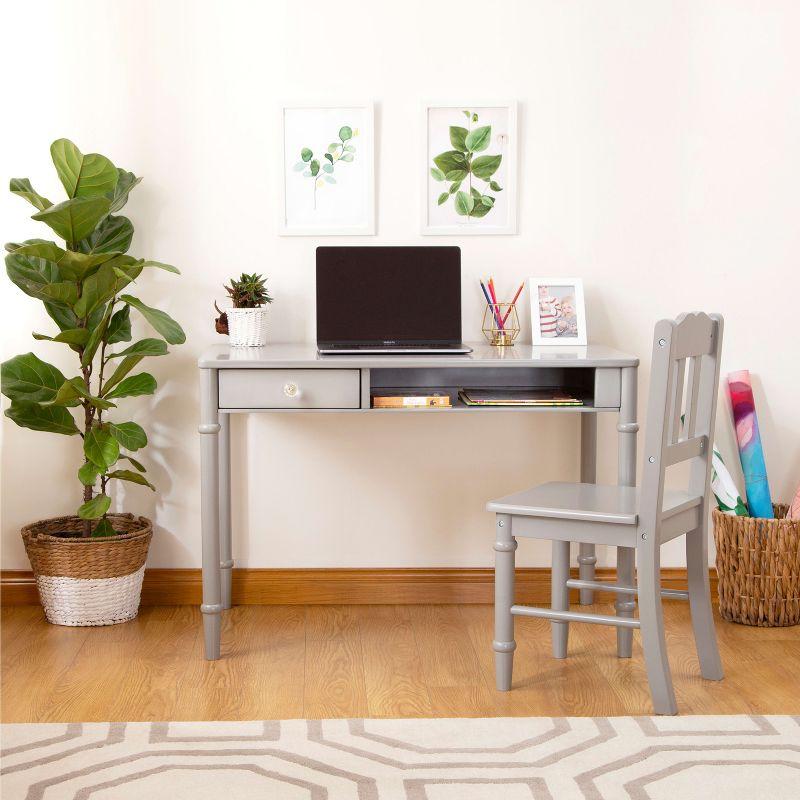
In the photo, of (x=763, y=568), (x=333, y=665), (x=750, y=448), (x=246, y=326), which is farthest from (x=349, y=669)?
(x=750, y=448)

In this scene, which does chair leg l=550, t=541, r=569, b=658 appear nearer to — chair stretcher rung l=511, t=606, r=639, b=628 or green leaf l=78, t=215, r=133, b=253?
chair stretcher rung l=511, t=606, r=639, b=628

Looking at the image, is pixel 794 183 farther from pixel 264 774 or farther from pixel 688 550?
pixel 264 774

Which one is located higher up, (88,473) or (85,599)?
(88,473)

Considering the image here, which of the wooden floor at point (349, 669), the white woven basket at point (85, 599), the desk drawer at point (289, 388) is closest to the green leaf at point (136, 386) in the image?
the desk drawer at point (289, 388)

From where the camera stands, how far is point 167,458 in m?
3.25

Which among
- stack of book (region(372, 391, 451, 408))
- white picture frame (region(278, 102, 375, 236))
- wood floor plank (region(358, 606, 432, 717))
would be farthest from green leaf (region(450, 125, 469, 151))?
wood floor plank (region(358, 606, 432, 717))

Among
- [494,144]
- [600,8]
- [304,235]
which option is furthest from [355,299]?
[600,8]

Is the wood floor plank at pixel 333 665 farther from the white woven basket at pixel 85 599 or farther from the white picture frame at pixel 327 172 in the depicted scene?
→ the white picture frame at pixel 327 172

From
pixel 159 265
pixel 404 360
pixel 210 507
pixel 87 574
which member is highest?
pixel 159 265

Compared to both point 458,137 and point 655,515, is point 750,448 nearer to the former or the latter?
point 655,515

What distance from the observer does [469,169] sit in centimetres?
316

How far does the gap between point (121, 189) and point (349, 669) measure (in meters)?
1.48

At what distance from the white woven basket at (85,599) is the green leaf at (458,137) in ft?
5.21

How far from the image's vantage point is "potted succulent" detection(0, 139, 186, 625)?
2.87 m
